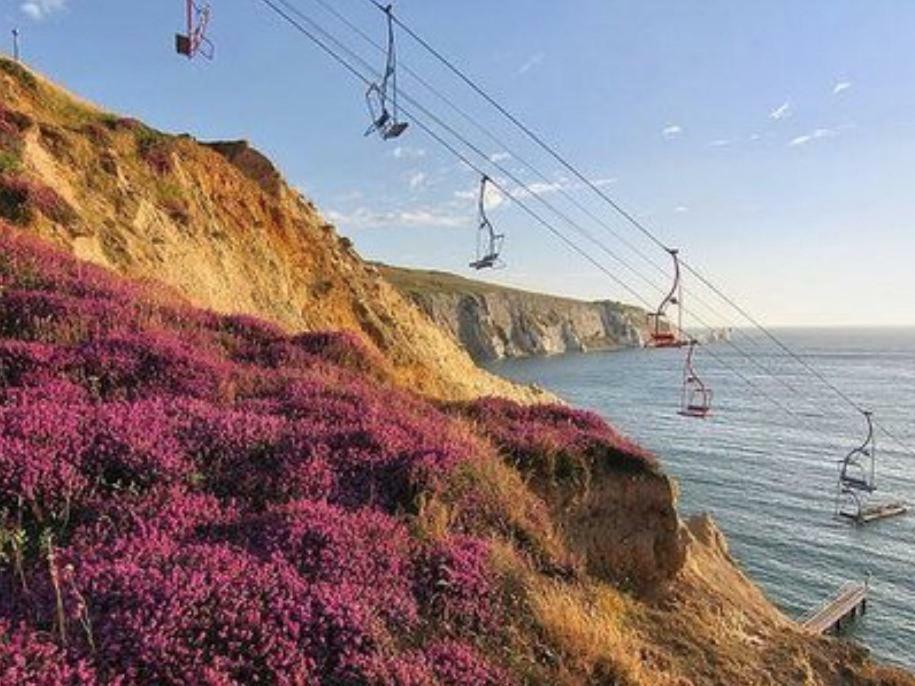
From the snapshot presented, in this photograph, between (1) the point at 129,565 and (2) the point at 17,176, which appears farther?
(2) the point at 17,176

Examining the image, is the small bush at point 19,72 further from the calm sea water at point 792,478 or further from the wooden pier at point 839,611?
the calm sea water at point 792,478

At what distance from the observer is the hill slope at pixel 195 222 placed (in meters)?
24.1

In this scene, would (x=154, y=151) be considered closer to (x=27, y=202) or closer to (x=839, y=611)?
(x=27, y=202)

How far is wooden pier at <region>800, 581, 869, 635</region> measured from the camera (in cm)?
3878

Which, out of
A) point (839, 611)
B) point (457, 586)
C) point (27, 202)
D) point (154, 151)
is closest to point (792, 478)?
point (839, 611)

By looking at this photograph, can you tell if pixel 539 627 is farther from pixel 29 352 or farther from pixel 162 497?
pixel 29 352

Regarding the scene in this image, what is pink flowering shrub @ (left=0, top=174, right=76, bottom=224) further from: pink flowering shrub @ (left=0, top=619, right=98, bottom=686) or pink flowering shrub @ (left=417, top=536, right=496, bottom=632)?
pink flowering shrub @ (left=0, top=619, right=98, bottom=686)

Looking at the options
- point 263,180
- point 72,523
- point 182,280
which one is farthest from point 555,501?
point 263,180

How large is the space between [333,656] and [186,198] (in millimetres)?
32057

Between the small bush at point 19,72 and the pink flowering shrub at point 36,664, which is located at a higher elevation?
the small bush at point 19,72

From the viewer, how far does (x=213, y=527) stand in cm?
660

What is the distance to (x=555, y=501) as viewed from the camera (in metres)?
10.5

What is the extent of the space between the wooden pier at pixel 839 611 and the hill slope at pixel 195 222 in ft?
66.3

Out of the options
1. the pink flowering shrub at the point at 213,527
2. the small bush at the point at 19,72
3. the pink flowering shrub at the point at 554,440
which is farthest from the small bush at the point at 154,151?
the pink flowering shrub at the point at 554,440
